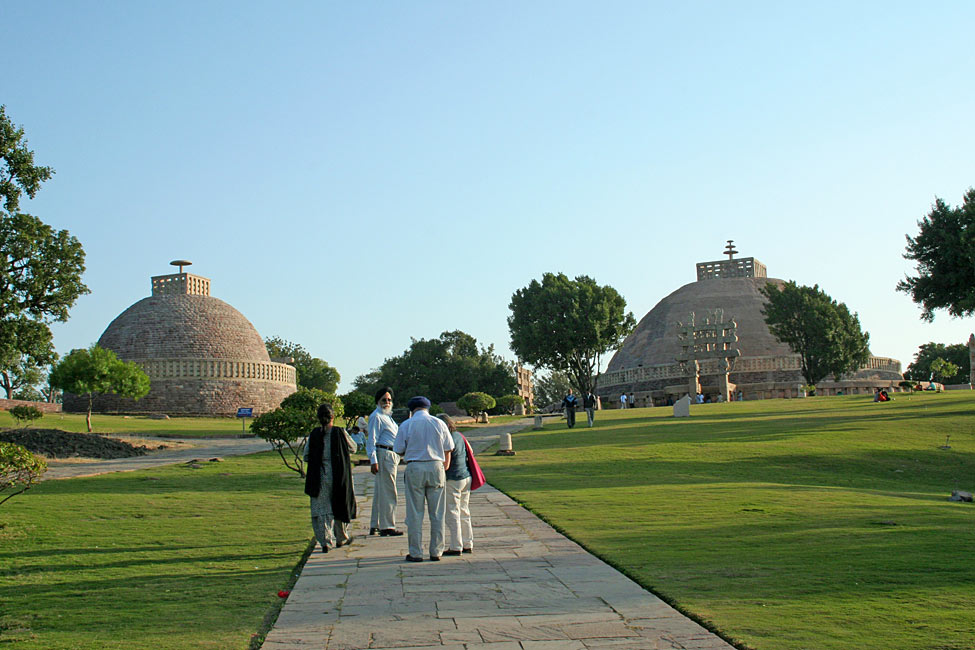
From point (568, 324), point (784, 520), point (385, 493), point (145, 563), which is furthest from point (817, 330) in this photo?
point (145, 563)

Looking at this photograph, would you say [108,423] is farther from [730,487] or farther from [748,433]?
[730,487]

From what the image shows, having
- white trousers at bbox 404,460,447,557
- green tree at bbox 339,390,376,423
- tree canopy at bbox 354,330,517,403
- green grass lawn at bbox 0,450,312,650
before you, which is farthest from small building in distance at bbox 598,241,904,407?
white trousers at bbox 404,460,447,557

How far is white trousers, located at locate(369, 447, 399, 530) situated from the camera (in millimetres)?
9791

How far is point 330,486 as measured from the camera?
9.07 metres

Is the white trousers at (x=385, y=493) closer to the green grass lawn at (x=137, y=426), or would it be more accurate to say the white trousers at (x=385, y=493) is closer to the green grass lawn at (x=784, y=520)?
the green grass lawn at (x=784, y=520)

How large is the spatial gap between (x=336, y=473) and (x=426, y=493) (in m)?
1.26

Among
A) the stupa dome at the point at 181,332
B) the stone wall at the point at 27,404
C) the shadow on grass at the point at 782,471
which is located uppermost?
the stupa dome at the point at 181,332

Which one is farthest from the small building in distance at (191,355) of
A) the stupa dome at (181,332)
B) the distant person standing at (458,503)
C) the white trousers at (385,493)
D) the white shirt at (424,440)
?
the white shirt at (424,440)

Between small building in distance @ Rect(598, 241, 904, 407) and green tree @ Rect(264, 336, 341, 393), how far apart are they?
23663 millimetres

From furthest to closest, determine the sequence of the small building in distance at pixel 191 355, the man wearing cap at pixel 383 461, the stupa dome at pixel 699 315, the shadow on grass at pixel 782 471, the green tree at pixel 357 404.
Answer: the stupa dome at pixel 699 315 → the small building in distance at pixel 191 355 → the green tree at pixel 357 404 → the shadow on grass at pixel 782 471 → the man wearing cap at pixel 383 461

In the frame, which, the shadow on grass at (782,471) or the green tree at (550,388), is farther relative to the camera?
the green tree at (550,388)

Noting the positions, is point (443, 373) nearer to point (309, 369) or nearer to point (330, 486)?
point (309, 369)

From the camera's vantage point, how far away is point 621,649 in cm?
489

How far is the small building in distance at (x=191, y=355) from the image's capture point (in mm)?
51000
